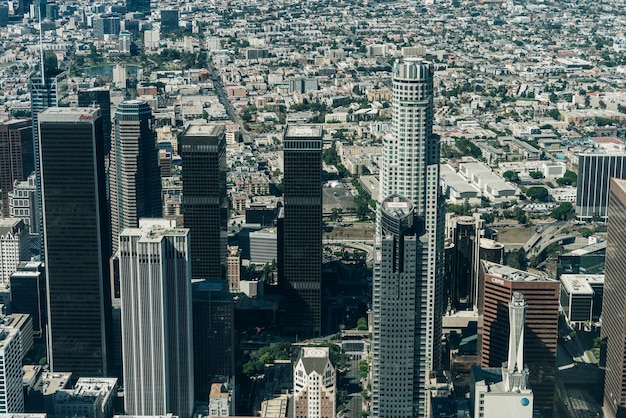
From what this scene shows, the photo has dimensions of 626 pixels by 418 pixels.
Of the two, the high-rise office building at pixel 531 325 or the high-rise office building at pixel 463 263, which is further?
the high-rise office building at pixel 463 263

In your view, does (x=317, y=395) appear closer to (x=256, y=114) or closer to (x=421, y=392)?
(x=421, y=392)

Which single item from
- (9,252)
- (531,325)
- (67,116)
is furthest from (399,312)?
(9,252)

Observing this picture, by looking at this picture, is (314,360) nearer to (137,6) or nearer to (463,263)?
(463,263)

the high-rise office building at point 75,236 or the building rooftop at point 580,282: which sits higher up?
the high-rise office building at point 75,236

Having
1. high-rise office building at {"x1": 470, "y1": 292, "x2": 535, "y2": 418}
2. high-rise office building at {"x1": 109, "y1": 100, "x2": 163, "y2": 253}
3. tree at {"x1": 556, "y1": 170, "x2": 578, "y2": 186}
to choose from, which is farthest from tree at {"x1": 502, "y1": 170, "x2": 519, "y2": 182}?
high-rise office building at {"x1": 470, "y1": 292, "x2": 535, "y2": 418}

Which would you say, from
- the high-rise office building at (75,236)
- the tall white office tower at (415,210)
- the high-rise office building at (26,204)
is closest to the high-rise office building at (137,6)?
the high-rise office building at (26,204)

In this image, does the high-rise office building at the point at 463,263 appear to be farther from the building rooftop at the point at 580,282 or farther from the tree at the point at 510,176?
the tree at the point at 510,176
